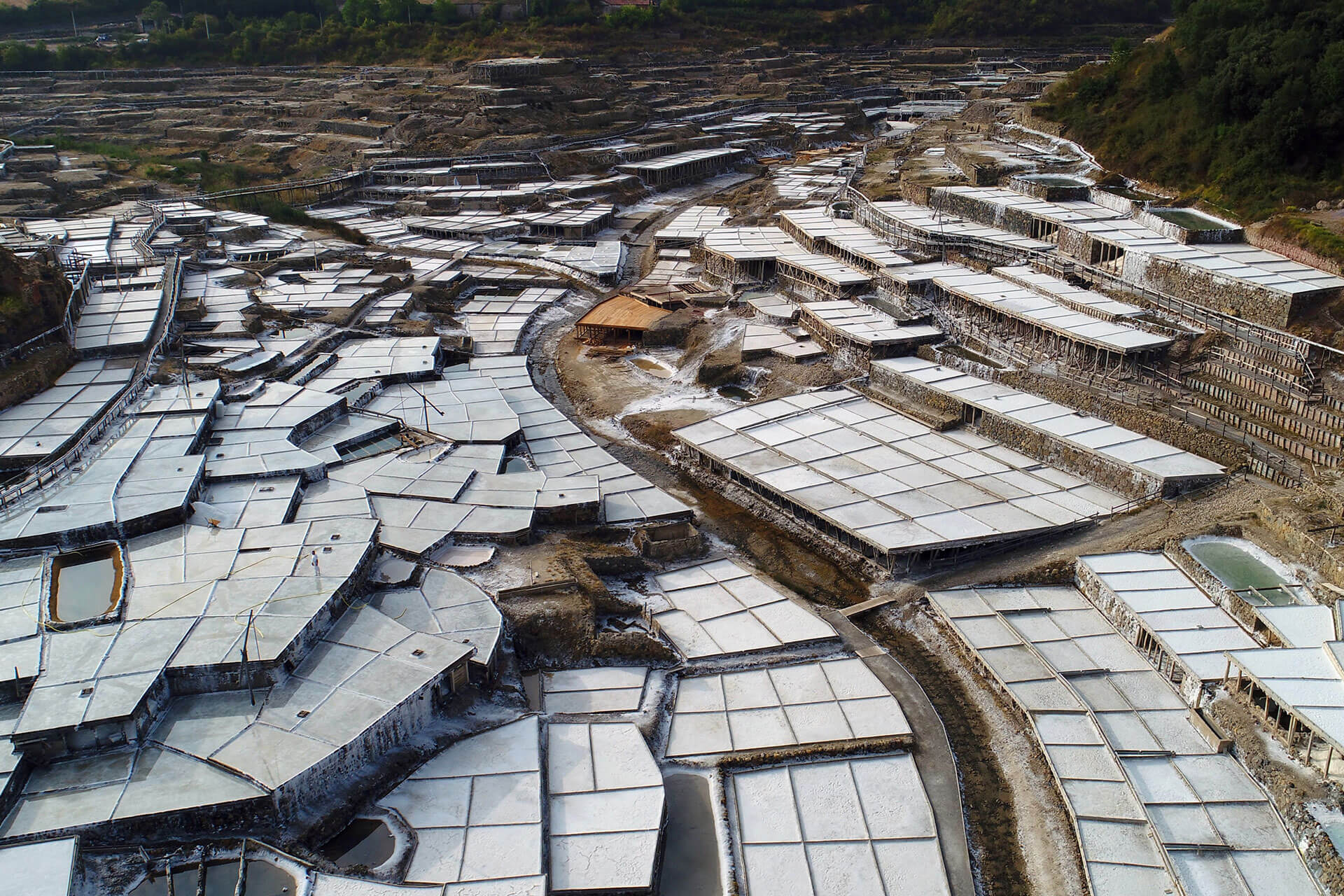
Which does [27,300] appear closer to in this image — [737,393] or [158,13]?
[737,393]

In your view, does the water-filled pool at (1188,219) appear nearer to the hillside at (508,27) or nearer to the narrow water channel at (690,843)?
the narrow water channel at (690,843)

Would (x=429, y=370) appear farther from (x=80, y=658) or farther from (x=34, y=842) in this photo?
(x=34, y=842)

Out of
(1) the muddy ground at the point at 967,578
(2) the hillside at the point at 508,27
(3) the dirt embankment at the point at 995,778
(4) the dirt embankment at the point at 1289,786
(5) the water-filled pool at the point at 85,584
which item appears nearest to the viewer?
(4) the dirt embankment at the point at 1289,786

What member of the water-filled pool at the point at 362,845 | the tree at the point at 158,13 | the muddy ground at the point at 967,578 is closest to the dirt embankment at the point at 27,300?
the muddy ground at the point at 967,578

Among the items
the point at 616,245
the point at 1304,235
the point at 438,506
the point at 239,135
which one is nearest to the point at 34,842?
the point at 438,506

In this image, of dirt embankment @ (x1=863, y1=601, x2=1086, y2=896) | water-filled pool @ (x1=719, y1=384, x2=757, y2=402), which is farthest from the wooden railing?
dirt embankment @ (x1=863, y1=601, x2=1086, y2=896)

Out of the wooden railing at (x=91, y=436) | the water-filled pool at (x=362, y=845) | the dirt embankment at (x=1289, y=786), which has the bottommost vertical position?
the water-filled pool at (x=362, y=845)

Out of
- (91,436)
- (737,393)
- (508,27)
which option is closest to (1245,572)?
(737,393)

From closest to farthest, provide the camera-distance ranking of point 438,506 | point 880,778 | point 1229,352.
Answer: point 880,778 < point 438,506 < point 1229,352
